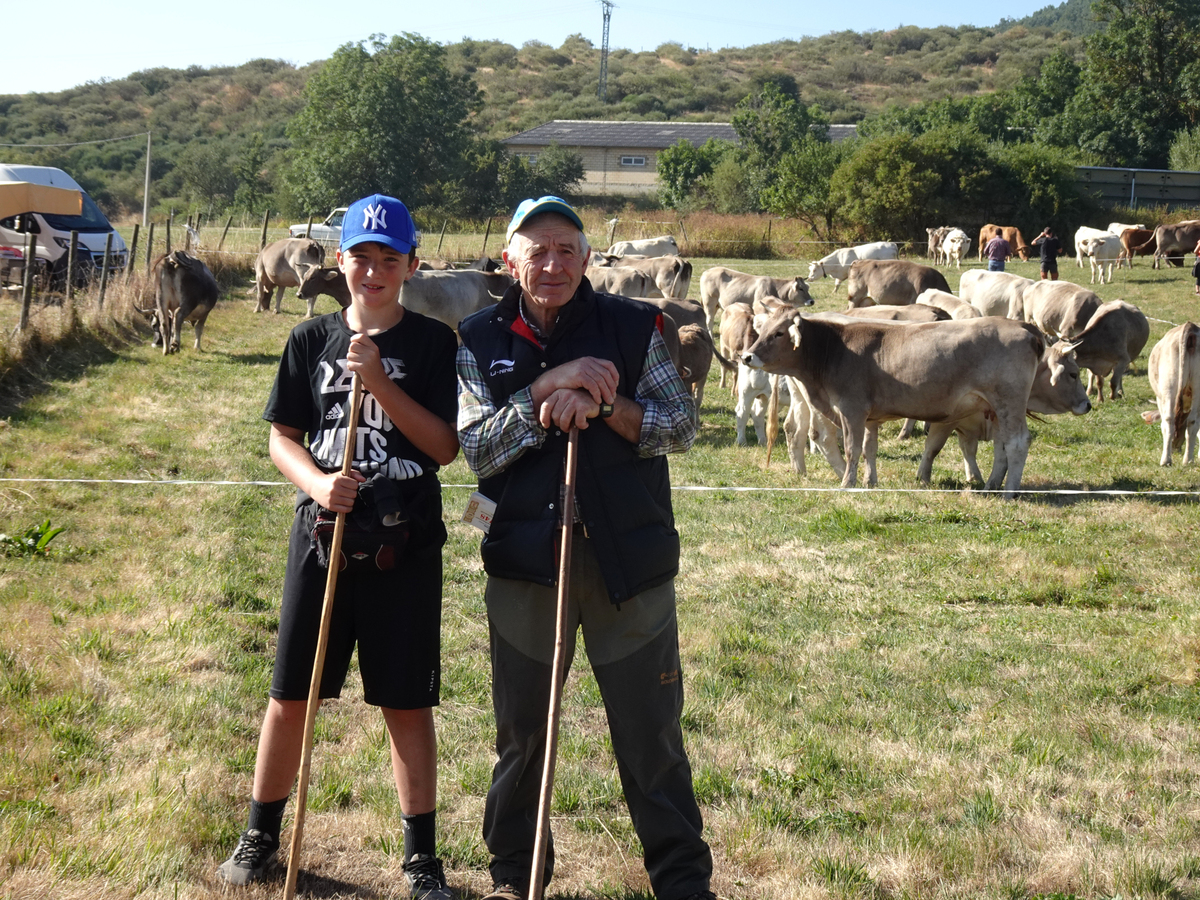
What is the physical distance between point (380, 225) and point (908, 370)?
7.46 meters

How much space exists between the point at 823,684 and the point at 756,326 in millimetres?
6211

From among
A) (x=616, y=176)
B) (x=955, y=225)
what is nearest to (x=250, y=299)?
(x=955, y=225)

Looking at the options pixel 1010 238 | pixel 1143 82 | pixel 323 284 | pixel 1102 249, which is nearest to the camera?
pixel 323 284

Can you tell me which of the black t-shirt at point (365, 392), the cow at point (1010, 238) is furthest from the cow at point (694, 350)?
the cow at point (1010, 238)

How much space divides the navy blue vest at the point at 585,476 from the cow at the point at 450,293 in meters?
14.7

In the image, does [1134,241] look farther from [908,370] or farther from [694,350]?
[908,370]

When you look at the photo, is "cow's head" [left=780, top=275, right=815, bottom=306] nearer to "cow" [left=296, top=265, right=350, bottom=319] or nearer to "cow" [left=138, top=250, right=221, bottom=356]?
"cow" [left=296, top=265, right=350, bottom=319]

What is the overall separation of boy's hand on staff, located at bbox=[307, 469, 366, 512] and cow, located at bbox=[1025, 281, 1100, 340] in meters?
16.5

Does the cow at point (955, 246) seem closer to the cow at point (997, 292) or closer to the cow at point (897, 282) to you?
the cow at point (897, 282)

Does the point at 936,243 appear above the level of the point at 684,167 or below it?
below

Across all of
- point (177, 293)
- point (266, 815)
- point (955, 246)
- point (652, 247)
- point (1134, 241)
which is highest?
point (1134, 241)

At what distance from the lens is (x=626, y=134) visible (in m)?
80.2

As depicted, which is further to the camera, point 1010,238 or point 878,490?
point 1010,238

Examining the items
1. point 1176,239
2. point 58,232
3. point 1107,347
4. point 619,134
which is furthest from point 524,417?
point 619,134
